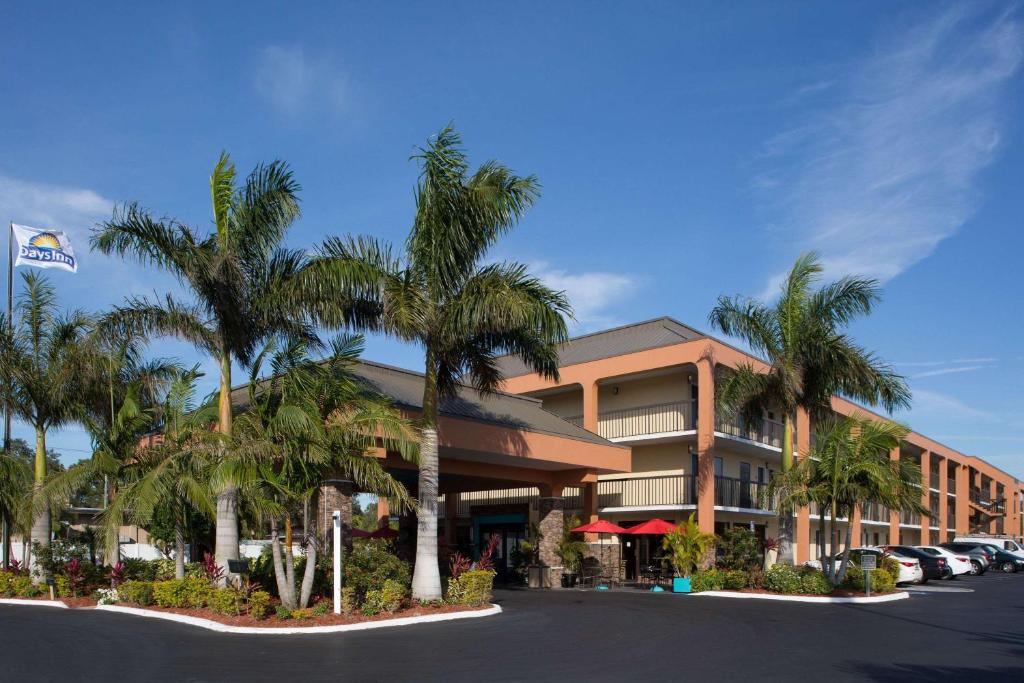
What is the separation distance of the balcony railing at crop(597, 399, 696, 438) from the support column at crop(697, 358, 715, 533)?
6.08 ft

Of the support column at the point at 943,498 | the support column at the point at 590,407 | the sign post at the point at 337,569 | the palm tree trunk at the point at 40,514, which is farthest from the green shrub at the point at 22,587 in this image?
the support column at the point at 943,498

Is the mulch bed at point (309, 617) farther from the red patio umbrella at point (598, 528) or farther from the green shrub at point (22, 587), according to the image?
the red patio umbrella at point (598, 528)

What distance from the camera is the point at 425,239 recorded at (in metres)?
20.3

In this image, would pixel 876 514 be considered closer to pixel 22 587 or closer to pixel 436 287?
pixel 436 287

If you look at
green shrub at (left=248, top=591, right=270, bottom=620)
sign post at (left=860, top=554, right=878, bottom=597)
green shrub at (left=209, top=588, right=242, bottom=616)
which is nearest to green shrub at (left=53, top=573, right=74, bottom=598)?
green shrub at (left=209, top=588, right=242, bottom=616)

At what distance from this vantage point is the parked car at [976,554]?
42.1 m

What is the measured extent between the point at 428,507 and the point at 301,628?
189 inches

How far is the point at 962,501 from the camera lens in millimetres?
66688

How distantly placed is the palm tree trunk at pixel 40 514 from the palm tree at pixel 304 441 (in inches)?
330

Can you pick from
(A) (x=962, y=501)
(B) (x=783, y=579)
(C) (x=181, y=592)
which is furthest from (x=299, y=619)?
(A) (x=962, y=501)

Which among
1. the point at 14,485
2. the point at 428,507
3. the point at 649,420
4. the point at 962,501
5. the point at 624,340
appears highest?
the point at 624,340

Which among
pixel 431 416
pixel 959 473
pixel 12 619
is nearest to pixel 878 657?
pixel 431 416

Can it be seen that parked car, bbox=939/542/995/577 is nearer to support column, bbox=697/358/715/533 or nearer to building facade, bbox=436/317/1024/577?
building facade, bbox=436/317/1024/577

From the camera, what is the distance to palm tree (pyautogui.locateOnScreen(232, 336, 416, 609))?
1722cm
